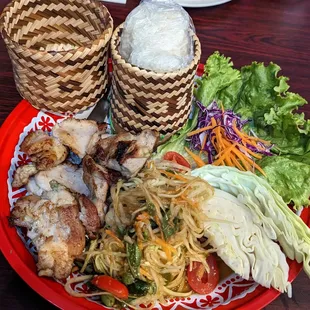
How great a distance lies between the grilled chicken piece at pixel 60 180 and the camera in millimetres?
2158

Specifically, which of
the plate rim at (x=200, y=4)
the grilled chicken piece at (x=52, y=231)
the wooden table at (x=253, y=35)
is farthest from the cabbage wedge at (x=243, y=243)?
the plate rim at (x=200, y=4)

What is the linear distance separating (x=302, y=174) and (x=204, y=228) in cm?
63

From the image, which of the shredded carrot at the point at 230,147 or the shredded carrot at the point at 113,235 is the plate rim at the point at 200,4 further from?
the shredded carrot at the point at 113,235

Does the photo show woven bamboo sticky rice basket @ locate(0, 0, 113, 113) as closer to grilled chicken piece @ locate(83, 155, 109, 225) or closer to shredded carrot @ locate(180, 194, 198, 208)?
grilled chicken piece @ locate(83, 155, 109, 225)

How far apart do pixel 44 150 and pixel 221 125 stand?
994 millimetres

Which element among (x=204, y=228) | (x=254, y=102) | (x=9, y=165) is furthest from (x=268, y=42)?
(x=9, y=165)

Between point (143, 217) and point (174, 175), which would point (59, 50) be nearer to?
point (174, 175)

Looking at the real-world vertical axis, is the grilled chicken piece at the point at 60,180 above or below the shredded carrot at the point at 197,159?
above

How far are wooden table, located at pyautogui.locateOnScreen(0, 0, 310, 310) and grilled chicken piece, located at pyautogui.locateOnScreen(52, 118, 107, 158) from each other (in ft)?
1.91

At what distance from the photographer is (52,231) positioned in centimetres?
193

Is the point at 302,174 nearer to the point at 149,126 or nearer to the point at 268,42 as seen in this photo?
the point at 149,126

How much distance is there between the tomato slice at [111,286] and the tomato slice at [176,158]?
734 mm

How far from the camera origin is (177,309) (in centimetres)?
194

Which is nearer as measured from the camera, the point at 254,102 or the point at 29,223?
the point at 29,223
